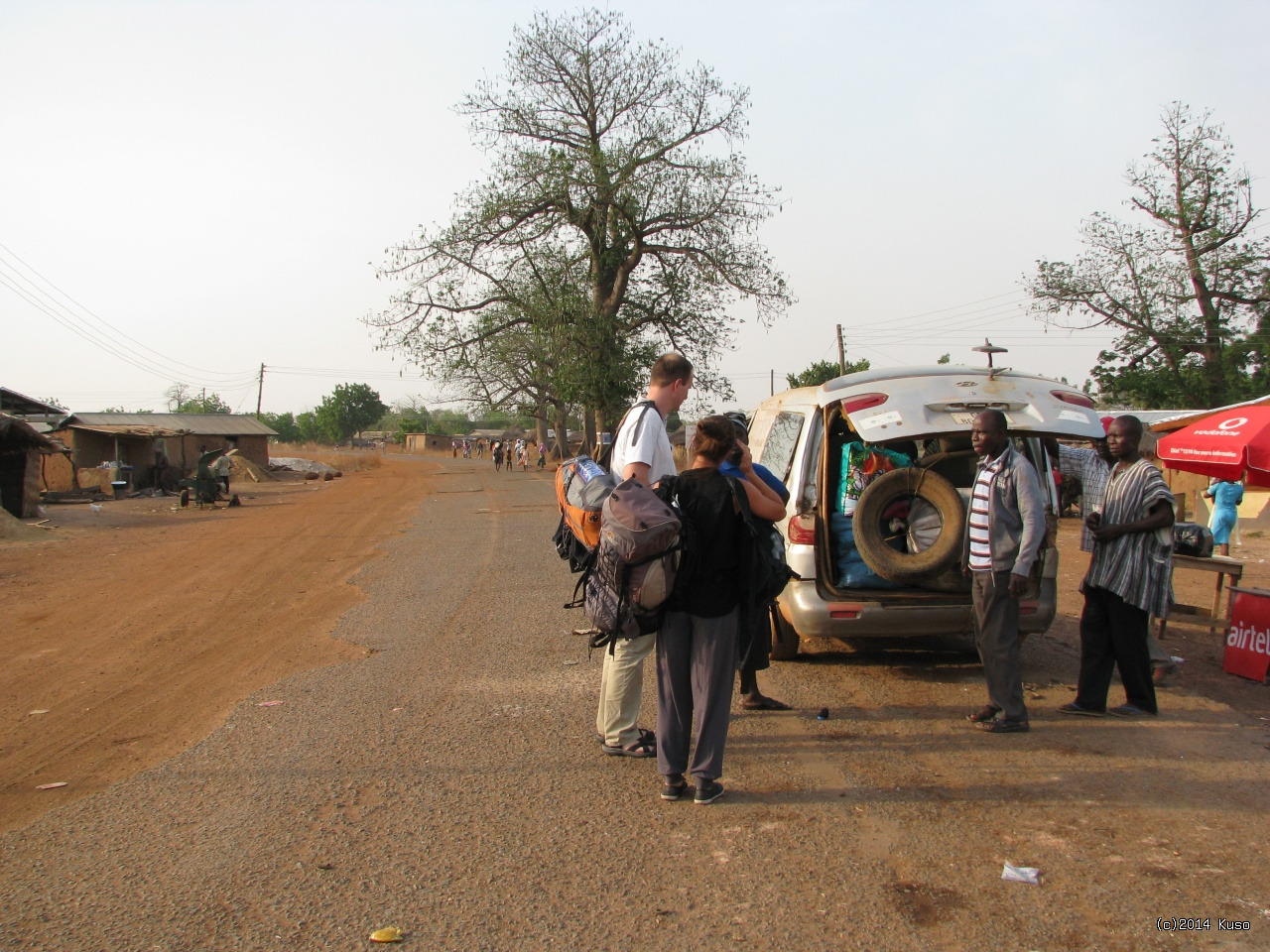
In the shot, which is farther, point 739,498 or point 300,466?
point 300,466

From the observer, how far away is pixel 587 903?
10.7 feet

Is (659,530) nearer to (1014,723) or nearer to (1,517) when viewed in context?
(1014,723)

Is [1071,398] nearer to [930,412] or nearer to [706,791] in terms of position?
[930,412]

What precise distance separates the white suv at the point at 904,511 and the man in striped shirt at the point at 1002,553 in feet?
1.50

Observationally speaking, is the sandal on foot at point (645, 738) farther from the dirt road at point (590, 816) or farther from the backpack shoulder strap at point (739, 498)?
the backpack shoulder strap at point (739, 498)

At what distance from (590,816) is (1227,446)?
270 inches

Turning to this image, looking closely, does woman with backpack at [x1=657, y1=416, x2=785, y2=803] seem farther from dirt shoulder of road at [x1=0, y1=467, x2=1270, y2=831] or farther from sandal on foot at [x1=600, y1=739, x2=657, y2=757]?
dirt shoulder of road at [x1=0, y1=467, x2=1270, y2=831]

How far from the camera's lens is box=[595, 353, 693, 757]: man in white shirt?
4445 millimetres

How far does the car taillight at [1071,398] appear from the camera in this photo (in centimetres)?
581

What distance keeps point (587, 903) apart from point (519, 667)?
330 centimetres

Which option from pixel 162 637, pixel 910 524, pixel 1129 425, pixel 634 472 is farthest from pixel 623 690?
pixel 162 637

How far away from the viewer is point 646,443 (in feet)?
14.5

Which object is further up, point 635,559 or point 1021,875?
point 635,559

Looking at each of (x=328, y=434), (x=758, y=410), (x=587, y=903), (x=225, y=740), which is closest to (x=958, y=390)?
(x=758, y=410)
